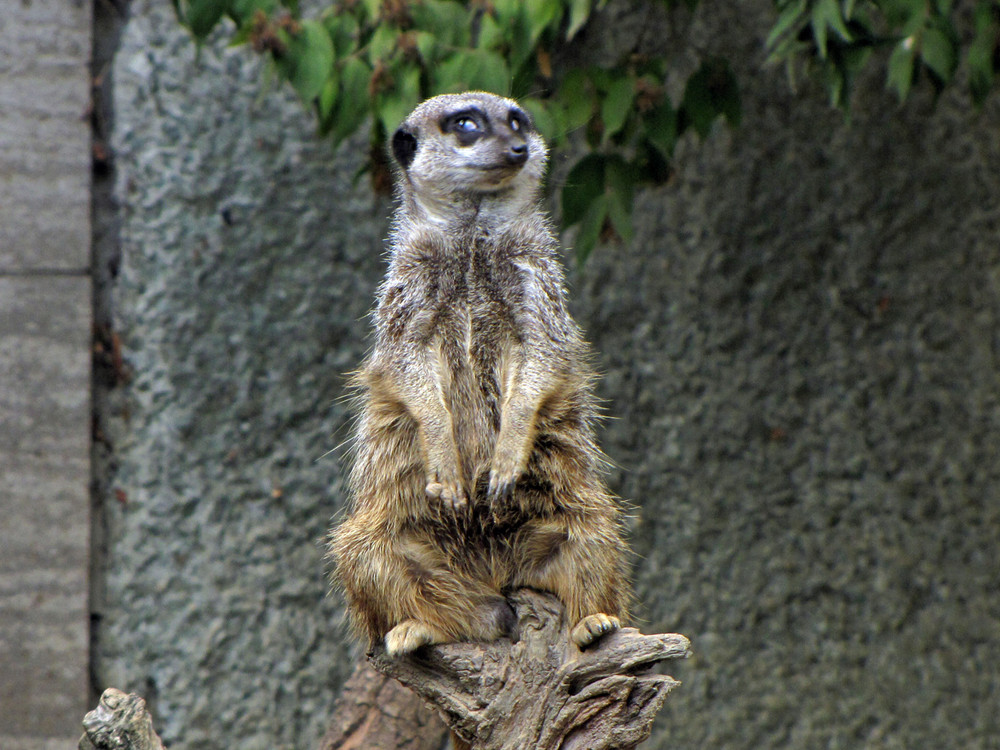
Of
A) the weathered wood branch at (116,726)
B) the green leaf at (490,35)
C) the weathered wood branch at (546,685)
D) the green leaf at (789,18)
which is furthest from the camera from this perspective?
the green leaf at (490,35)

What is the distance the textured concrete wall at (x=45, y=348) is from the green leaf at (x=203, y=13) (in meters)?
1.13

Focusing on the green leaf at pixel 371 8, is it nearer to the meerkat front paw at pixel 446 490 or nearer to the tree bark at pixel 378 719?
the meerkat front paw at pixel 446 490

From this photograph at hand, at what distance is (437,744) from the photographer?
8.63 ft

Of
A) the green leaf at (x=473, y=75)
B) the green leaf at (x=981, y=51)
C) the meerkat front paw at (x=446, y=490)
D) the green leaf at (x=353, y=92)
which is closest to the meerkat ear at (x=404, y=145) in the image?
the green leaf at (x=473, y=75)

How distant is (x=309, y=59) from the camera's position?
8.19 feet

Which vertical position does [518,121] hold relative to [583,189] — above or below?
above

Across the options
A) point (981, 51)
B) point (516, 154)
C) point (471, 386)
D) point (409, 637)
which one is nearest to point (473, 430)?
point (471, 386)

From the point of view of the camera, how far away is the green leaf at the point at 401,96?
247 cm

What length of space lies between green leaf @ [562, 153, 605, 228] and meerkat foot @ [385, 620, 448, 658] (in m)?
1.20

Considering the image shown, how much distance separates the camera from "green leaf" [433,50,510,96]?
2.47m

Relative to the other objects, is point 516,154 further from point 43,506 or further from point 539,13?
point 43,506

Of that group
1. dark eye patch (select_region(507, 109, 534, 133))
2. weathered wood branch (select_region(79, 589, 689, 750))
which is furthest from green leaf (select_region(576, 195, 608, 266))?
weathered wood branch (select_region(79, 589, 689, 750))

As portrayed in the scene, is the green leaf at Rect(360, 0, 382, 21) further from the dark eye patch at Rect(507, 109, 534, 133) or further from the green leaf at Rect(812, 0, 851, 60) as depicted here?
the green leaf at Rect(812, 0, 851, 60)

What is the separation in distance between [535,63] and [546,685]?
1.74m
